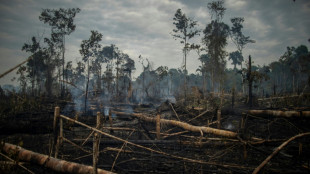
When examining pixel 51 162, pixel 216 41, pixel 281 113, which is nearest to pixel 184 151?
pixel 281 113

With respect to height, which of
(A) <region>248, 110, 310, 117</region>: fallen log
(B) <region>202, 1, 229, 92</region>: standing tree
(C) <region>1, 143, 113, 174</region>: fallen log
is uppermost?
(B) <region>202, 1, 229, 92</region>: standing tree

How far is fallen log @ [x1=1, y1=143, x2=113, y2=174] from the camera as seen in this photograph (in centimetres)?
361

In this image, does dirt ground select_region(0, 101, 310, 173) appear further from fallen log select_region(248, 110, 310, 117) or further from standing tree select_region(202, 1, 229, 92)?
standing tree select_region(202, 1, 229, 92)

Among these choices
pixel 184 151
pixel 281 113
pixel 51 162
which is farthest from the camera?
pixel 184 151

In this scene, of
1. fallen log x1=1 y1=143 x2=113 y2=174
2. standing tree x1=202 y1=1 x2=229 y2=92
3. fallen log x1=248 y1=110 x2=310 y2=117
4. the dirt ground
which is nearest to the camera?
fallen log x1=1 y1=143 x2=113 y2=174

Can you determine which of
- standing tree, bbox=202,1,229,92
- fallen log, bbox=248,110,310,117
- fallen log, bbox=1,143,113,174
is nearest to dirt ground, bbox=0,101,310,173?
fallen log, bbox=1,143,113,174

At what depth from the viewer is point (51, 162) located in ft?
13.4

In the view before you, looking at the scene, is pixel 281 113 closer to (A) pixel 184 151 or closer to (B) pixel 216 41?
(A) pixel 184 151

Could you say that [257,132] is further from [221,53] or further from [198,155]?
[221,53]

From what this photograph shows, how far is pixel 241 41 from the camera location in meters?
44.4

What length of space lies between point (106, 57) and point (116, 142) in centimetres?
5772

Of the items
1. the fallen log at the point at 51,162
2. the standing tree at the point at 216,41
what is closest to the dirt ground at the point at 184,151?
the fallen log at the point at 51,162

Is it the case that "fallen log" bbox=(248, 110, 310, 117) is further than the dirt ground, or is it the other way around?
"fallen log" bbox=(248, 110, 310, 117)

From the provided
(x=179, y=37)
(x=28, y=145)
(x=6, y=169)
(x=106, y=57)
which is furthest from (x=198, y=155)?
(x=106, y=57)
